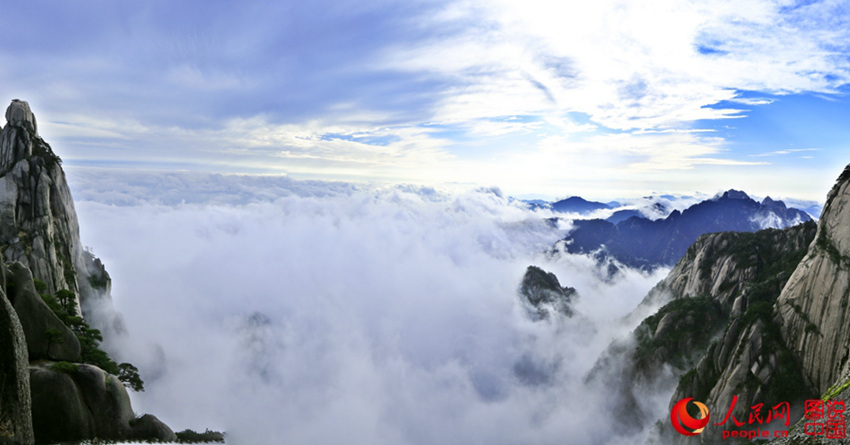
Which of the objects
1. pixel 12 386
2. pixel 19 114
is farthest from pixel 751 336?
pixel 19 114

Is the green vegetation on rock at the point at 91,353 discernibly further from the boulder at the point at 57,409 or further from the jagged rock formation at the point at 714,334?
the jagged rock formation at the point at 714,334

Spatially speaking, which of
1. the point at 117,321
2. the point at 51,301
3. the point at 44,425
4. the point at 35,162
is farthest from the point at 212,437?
the point at 117,321

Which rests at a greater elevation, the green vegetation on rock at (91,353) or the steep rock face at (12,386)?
the steep rock face at (12,386)

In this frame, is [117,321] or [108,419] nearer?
[108,419]

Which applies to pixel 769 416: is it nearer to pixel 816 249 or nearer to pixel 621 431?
pixel 816 249

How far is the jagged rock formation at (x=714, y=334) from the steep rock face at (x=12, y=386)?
10984 centimetres

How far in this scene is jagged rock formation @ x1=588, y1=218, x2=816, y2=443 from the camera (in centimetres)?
8469

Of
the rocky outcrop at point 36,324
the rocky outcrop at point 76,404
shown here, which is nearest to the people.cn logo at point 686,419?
the rocky outcrop at point 76,404

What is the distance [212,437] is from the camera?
4256cm

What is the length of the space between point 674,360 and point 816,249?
6941 cm

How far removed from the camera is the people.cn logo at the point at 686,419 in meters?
93.3

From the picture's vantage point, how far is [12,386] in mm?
21828

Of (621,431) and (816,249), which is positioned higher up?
(816,249)

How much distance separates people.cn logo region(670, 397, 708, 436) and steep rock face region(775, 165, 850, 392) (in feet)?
80.1
